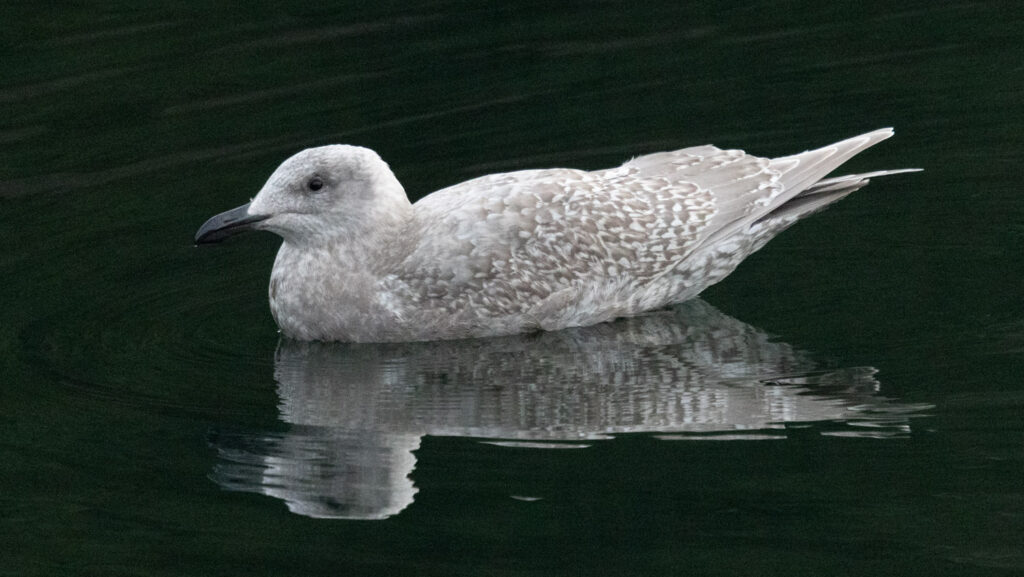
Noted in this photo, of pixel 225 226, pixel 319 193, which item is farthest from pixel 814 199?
pixel 225 226

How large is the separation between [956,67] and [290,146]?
174 inches

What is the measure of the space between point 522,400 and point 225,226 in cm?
187

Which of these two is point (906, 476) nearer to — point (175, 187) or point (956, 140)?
point (956, 140)

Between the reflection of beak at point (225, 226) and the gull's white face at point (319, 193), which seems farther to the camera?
the gull's white face at point (319, 193)

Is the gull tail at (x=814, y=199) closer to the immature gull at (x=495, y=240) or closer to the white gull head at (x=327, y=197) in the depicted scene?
the immature gull at (x=495, y=240)

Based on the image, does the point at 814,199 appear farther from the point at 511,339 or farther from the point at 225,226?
the point at 225,226

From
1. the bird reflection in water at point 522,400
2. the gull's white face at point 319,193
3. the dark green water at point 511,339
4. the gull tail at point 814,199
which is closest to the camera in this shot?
the dark green water at point 511,339

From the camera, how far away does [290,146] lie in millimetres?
12367

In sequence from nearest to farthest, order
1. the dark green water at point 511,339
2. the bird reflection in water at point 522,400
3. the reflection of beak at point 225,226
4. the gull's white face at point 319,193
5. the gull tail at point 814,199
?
the dark green water at point 511,339 < the bird reflection in water at point 522,400 < the reflection of beak at point 225,226 < the gull's white face at point 319,193 < the gull tail at point 814,199

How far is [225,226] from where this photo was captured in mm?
9609

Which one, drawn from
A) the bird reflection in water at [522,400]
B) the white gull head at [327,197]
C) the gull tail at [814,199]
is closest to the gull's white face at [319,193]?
the white gull head at [327,197]

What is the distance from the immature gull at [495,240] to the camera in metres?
9.82

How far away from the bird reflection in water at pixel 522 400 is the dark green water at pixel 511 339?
0.08 feet

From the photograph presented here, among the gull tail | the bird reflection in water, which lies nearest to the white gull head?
the bird reflection in water
